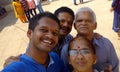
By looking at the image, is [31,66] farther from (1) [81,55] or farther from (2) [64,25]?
(2) [64,25]

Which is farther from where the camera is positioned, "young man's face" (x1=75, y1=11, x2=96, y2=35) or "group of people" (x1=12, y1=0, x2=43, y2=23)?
"group of people" (x1=12, y1=0, x2=43, y2=23)

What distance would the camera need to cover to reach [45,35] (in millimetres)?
2229

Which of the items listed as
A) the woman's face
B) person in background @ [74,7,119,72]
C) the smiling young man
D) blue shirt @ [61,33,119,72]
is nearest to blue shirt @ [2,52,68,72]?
the smiling young man

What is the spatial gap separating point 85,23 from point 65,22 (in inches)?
11.5

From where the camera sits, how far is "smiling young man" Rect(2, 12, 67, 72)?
2205 millimetres

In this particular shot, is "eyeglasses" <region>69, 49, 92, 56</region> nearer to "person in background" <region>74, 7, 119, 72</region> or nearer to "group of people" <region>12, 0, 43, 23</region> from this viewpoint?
"person in background" <region>74, 7, 119, 72</region>

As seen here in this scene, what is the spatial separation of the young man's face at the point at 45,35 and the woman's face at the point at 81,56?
319mm

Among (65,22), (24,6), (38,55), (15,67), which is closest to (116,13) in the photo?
(65,22)

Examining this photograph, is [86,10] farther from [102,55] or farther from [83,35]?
[102,55]

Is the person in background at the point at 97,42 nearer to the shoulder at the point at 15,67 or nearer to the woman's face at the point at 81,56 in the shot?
the woman's face at the point at 81,56

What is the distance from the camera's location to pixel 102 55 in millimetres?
2732

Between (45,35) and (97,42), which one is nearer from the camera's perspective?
(45,35)

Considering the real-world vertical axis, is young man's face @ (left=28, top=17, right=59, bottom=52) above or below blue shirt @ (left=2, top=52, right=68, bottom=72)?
above

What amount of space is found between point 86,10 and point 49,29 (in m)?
0.78
